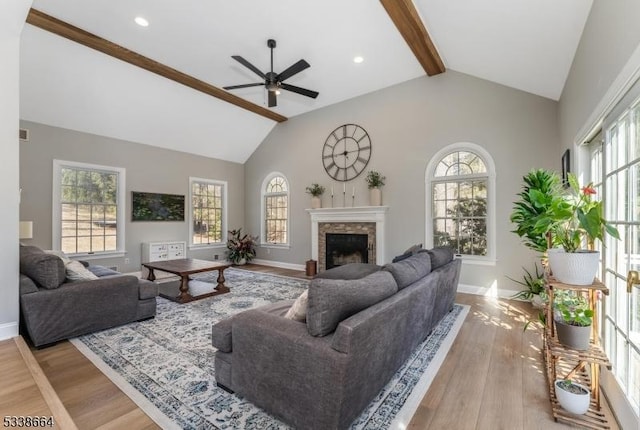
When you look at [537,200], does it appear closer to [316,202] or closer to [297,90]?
[297,90]

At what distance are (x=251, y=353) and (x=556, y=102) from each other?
5.01 metres

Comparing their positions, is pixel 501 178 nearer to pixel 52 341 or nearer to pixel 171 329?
pixel 171 329

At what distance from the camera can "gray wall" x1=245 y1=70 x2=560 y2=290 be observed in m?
4.34

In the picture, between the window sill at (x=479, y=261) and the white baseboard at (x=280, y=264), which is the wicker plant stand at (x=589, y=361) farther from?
the white baseboard at (x=280, y=264)

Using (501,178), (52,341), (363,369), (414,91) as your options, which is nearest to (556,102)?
(501,178)

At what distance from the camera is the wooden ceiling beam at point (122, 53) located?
3.58m

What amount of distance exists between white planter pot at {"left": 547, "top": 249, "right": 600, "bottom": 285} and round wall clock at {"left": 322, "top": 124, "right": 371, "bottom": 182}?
420 cm

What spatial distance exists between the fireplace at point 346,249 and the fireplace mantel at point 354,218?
0.27m

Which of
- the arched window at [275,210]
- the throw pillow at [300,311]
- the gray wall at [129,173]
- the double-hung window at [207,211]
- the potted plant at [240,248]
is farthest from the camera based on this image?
the potted plant at [240,248]

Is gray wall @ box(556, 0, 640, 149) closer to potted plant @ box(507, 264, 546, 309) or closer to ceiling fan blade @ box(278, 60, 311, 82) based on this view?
potted plant @ box(507, 264, 546, 309)

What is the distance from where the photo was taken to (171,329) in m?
3.15

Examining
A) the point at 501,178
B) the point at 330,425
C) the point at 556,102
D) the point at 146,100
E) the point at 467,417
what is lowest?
the point at 467,417

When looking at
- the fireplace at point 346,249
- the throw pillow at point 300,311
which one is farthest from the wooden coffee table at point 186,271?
the throw pillow at point 300,311

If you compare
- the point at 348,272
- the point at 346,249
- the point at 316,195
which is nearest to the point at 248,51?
the point at 316,195
